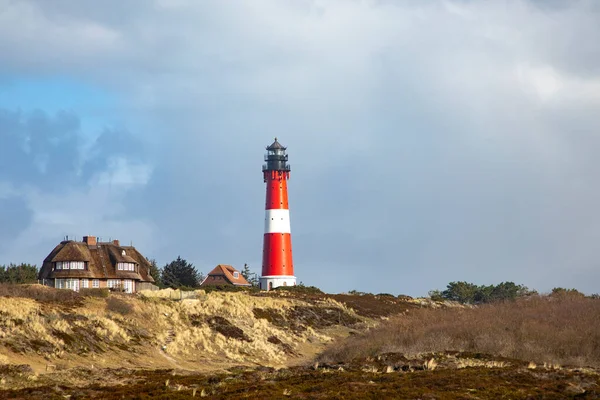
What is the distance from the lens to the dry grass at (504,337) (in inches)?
1864

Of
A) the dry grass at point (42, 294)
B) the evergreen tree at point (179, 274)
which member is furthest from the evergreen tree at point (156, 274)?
the dry grass at point (42, 294)

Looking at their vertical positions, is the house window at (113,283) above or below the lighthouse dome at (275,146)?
below

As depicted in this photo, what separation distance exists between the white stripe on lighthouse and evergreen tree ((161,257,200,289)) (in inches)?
588

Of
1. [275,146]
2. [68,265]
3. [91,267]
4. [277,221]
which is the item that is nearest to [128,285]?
[91,267]

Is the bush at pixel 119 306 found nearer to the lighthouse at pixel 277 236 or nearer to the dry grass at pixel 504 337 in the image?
the dry grass at pixel 504 337

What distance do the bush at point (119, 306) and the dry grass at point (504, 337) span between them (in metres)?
13.3

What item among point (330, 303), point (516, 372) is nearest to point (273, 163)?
point (330, 303)

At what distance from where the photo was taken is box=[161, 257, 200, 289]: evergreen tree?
10744 cm

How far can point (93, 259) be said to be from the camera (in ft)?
291

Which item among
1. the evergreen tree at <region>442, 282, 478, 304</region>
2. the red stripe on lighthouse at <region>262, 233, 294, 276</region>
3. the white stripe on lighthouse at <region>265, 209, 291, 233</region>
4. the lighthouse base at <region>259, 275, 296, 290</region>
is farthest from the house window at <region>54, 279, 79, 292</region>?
the evergreen tree at <region>442, 282, 478, 304</region>

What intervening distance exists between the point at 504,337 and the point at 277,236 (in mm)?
50617

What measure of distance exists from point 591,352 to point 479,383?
1595 cm

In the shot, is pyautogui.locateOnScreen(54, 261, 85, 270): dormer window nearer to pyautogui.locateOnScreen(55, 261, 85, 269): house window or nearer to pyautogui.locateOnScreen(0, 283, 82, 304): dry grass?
pyautogui.locateOnScreen(55, 261, 85, 269): house window

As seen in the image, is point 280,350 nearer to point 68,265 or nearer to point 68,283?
point 68,283
